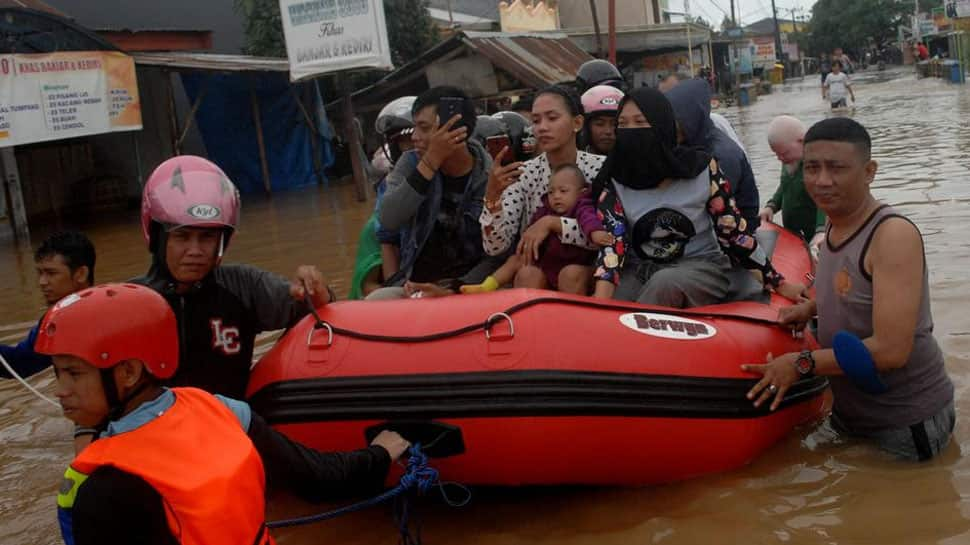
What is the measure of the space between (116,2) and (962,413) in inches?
A: 692

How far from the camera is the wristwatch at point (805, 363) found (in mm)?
3091

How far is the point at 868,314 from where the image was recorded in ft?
10.1

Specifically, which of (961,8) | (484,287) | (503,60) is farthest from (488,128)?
(961,8)

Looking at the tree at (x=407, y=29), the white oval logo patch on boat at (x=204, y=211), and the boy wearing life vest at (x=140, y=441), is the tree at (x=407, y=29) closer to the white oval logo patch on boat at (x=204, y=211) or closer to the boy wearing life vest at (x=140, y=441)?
the white oval logo patch on boat at (x=204, y=211)

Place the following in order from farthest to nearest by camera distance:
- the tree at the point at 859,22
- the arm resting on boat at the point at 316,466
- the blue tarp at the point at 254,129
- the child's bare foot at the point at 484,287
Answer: the tree at the point at 859,22
the blue tarp at the point at 254,129
the child's bare foot at the point at 484,287
the arm resting on boat at the point at 316,466

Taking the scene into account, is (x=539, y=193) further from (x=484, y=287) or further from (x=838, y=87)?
(x=838, y=87)

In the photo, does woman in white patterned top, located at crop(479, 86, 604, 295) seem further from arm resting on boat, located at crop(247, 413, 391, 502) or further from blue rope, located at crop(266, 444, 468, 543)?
arm resting on boat, located at crop(247, 413, 391, 502)

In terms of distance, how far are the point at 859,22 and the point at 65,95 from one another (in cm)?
6324

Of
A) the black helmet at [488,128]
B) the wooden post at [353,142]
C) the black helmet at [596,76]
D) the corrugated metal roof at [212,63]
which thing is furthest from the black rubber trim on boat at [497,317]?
the corrugated metal roof at [212,63]

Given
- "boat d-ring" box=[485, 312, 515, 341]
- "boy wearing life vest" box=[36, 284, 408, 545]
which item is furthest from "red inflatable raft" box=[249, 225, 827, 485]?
"boy wearing life vest" box=[36, 284, 408, 545]

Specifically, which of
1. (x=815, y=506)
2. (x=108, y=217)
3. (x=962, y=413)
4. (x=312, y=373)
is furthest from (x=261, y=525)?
(x=108, y=217)

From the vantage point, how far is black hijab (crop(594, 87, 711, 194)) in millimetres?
3539

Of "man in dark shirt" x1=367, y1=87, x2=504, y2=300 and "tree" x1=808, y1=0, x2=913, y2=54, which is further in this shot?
"tree" x1=808, y1=0, x2=913, y2=54

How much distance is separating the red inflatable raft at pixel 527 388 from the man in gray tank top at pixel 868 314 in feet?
0.78
